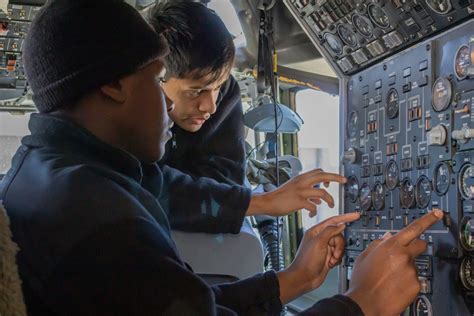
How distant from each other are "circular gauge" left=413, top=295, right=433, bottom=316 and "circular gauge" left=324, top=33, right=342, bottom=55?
3.04 ft

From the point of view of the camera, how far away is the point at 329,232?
1620mm

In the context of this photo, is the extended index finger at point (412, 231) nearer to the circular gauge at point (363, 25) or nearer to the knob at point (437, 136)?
the knob at point (437, 136)

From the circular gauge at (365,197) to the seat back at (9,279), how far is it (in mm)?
1313

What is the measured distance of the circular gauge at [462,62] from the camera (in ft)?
5.16

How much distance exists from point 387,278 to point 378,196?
74 cm

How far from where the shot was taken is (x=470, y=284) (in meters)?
1.54

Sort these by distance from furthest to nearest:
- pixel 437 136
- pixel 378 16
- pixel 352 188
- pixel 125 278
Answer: pixel 352 188, pixel 378 16, pixel 437 136, pixel 125 278

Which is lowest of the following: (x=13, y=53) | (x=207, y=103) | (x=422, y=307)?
(x=422, y=307)

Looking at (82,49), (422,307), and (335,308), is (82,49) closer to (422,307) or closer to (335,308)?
(335,308)

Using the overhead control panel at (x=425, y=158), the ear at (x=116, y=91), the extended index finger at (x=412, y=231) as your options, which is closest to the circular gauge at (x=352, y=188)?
the overhead control panel at (x=425, y=158)

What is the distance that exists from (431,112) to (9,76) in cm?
370

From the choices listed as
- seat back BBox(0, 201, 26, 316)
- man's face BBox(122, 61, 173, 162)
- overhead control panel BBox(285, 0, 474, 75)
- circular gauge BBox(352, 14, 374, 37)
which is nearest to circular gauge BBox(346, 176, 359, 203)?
overhead control panel BBox(285, 0, 474, 75)

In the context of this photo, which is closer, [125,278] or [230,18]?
[125,278]

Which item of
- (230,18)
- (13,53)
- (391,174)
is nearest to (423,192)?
(391,174)
